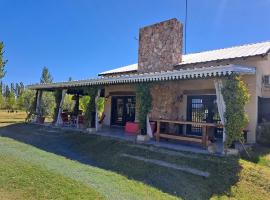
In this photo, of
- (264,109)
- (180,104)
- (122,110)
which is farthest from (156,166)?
(122,110)

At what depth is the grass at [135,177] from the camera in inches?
270

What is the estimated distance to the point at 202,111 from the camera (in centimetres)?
1388

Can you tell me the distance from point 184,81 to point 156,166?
6330 millimetres

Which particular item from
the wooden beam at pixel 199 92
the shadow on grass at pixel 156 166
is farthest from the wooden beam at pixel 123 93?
the shadow on grass at pixel 156 166

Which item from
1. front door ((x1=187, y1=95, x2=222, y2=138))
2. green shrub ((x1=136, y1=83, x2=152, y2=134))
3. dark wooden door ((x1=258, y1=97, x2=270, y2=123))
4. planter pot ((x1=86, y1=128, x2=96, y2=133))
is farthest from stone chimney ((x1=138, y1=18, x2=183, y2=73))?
dark wooden door ((x1=258, y1=97, x2=270, y2=123))

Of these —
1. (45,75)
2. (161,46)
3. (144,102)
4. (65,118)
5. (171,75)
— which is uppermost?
(45,75)

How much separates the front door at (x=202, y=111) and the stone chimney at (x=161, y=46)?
249cm

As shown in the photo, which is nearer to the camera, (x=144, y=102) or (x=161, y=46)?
(x=144, y=102)

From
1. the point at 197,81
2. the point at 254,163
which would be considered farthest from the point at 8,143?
the point at 254,163

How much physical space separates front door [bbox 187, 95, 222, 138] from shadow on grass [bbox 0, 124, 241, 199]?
411cm

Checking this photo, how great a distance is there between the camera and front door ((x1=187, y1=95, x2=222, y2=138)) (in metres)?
13.4

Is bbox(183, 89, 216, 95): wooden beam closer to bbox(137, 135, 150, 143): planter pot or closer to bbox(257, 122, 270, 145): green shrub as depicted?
bbox(257, 122, 270, 145): green shrub

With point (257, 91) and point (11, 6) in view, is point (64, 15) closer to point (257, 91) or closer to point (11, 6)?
point (11, 6)

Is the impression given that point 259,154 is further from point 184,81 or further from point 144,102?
point 184,81
